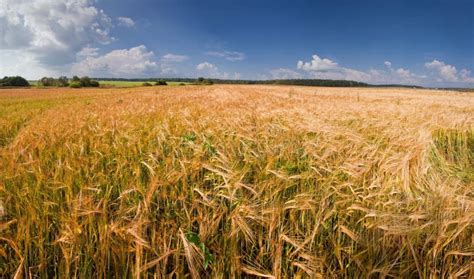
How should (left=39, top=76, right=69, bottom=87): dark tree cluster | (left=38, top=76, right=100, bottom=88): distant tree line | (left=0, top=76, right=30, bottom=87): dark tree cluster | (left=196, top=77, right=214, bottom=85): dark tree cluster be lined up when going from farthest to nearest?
(left=196, top=77, right=214, bottom=85): dark tree cluster < (left=39, top=76, right=69, bottom=87): dark tree cluster < (left=38, top=76, right=100, bottom=88): distant tree line < (left=0, top=76, right=30, bottom=87): dark tree cluster

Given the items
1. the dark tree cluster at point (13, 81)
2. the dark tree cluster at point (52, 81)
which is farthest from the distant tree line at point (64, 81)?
the dark tree cluster at point (13, 81)

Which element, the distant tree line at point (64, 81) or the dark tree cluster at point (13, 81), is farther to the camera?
the distant tree line at point (64, 81)

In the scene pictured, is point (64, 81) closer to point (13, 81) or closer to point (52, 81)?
point (52, 81)

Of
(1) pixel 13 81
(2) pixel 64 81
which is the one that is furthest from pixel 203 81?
(1) pixel 13 81

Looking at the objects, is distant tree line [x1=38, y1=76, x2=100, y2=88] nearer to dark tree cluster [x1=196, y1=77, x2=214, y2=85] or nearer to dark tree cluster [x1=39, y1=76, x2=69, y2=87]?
dark tree cluster [x1=39, y1=76, x2=69, y2=87]

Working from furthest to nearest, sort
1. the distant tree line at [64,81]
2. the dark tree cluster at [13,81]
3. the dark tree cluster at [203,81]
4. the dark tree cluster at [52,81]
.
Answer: the dark tree cluster at [203,81] → the dark tree cluster at [52,81] → the distant tree line at [64,81] → the dark tree cluster at [13,81]

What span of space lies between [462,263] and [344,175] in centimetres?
84

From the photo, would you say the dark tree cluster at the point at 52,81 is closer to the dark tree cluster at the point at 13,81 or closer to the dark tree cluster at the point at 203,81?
the dark tree cluster at the point at 13,81

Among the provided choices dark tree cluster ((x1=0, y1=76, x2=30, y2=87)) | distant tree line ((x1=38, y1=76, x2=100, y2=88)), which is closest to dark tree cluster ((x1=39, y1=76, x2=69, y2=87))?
distant tree line ((x1=38, y1=76, x2=100, y2=88))

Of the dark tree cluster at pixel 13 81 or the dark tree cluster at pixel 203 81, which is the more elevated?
the dark tree cluster at pixel 203 81

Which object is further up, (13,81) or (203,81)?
(203,81)

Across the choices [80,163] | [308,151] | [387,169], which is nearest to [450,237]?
[387,169]

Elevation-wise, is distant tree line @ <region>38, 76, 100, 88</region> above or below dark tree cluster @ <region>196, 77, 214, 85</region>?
below

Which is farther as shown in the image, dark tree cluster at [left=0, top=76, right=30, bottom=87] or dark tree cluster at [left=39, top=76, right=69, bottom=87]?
dark tree cluster at [left=39, top=76, right=69, bottom=87]
